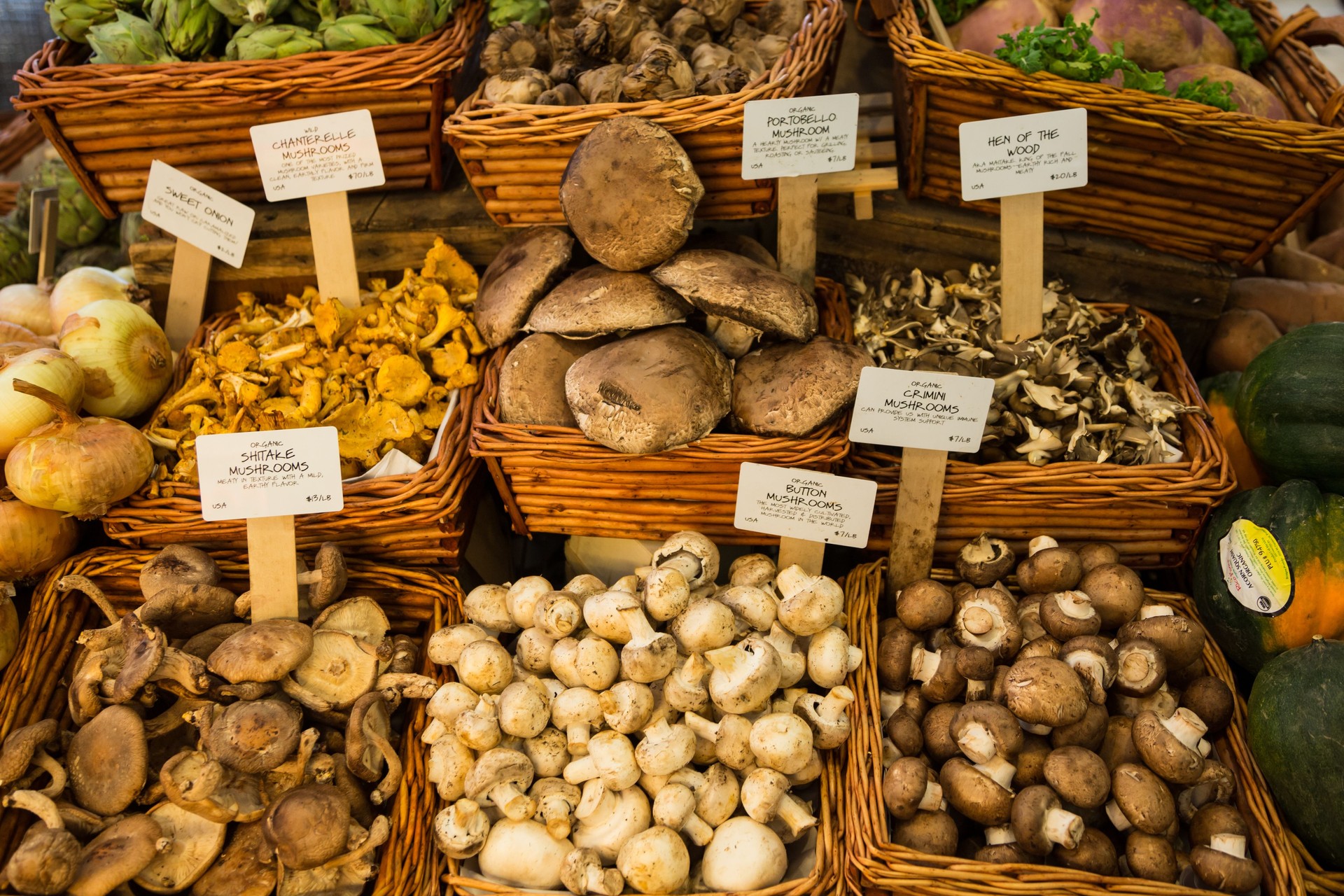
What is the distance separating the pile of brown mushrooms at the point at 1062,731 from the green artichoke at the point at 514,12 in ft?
6.09

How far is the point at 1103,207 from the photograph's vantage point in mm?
2250

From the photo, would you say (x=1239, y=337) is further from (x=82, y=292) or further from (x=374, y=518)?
(x=82, y=292)

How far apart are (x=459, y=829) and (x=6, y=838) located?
904 millimetres

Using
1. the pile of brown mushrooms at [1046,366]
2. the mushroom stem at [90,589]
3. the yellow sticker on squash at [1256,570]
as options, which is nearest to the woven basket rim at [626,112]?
the pile of brown mushrooms at [1046,366]

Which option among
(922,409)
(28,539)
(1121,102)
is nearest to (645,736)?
(922,409)

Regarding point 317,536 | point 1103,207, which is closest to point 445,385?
point 317,536

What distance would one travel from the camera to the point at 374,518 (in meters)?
1.92

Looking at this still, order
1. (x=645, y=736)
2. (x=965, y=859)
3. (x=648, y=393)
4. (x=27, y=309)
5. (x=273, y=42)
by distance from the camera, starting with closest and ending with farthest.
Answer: (x=965, y=859)
(x=645, y=736)
(x=648, y=393)
(x=273, y=42)
(x=27, y=309)

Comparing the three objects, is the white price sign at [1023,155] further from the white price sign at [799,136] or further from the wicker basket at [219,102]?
the wicker basket at [219,102]

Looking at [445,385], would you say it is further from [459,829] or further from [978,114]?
[978,114]

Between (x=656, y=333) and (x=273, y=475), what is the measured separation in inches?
34.8

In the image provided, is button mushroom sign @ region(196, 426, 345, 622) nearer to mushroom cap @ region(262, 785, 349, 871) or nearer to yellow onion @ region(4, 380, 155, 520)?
yellow onion @ region(4, 380, 155, 520)

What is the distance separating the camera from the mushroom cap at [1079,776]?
1498 mm

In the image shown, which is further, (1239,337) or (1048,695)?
(1239,337)
